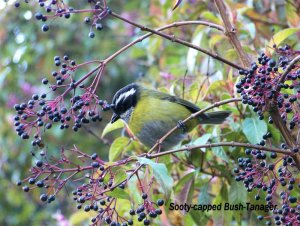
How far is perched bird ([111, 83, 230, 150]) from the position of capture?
3096 millimetres

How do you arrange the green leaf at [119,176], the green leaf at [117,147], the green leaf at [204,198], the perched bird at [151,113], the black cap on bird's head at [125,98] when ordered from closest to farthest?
1. the green leaf at [119,176]
2. the green leaf at [204,198]
3. the green leaf at [117,147]
4. the perched bird at [151,113]
5. the black cap on bird's head at [125,98]

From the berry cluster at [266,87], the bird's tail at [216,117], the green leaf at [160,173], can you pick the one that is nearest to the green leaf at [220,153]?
the bird's tail at [216,117]

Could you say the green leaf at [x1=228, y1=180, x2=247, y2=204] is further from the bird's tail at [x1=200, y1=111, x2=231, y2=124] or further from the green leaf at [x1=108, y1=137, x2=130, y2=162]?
the green leaf at [x1=108, y1=137, x2=130, y2=162]

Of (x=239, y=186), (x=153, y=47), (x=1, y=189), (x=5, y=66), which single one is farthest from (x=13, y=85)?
(x=239, y=186)

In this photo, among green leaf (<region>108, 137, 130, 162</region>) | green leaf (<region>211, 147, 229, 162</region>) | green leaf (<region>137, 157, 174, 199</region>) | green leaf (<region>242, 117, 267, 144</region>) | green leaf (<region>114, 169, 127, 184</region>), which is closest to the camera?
green leaf (<region>137, 157, 174, 199</region>)

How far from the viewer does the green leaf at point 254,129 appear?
225 cm

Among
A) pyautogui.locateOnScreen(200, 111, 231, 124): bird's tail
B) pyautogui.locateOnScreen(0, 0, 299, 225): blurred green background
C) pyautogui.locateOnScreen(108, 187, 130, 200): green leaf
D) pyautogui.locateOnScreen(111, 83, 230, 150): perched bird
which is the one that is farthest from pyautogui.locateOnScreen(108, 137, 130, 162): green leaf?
pyautogui.locateOnScreen(0, 0, 299, 225): blurred green background

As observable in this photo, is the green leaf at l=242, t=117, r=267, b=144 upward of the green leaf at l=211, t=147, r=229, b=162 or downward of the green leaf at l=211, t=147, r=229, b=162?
upward

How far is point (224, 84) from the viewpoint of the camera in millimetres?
Result: 2689

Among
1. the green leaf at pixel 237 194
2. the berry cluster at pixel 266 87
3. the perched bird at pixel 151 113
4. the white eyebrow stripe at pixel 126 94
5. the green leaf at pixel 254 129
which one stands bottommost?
the green leaf at pixel 237 194

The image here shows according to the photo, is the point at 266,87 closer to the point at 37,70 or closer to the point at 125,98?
the point at 125,98

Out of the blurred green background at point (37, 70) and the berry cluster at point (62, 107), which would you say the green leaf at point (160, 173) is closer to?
the berry cluster at point (62, 107)

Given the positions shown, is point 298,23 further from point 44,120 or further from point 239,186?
point 44,120

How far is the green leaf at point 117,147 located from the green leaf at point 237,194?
62cm
